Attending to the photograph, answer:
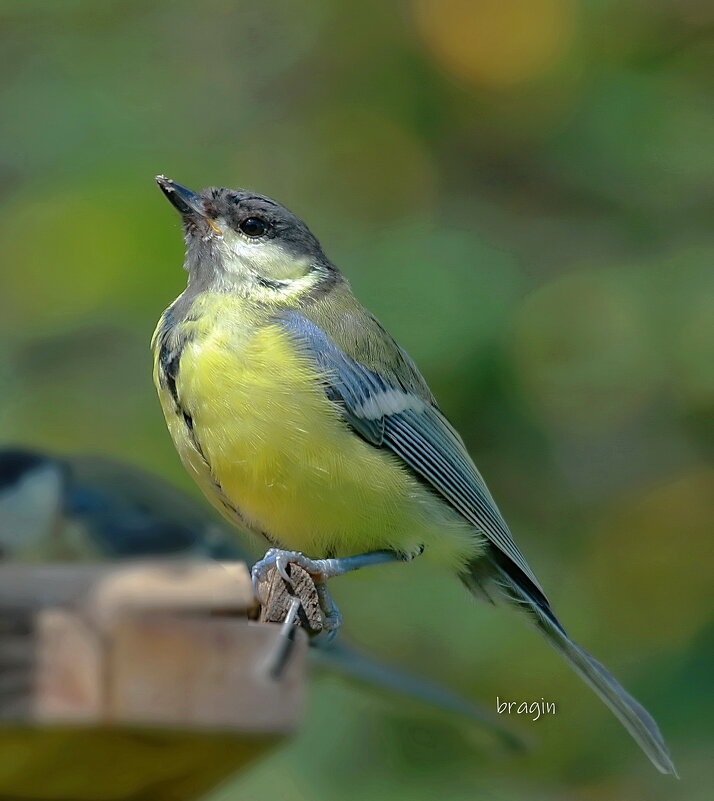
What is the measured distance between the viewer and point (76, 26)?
3.94 metres

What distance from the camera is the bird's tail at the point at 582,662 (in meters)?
2.59

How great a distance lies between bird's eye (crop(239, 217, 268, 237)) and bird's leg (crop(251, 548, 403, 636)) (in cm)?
75

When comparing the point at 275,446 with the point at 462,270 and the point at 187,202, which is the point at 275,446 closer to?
the point at 187,202

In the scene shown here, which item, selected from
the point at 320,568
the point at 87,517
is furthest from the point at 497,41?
the point at 87,517

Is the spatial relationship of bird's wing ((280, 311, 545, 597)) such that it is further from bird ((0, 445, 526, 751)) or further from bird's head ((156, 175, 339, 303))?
bird ((0, 445, 526, 751))

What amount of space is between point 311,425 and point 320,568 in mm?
324

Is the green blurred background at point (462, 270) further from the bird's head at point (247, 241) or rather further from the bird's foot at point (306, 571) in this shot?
the bird's foot at point (306, 571)

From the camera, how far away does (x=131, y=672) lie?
1110 millimetres

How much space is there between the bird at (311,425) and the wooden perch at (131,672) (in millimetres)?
712

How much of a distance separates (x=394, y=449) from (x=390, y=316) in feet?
2.59

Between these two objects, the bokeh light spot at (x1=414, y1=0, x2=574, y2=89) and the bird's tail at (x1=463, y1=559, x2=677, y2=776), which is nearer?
the bird's tail at (x1=463, y1=559, x2=677, y2=776)

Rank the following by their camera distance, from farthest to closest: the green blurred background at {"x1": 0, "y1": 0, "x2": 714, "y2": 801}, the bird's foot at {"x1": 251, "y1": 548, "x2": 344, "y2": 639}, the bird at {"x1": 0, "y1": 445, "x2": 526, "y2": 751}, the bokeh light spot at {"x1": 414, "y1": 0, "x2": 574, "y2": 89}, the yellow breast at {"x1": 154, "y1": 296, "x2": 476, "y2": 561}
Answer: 1. the bokeh light spot at {"x1": 414, "y1": 0, "x2": 574, "y2": 89}
2. the green blurred background at {"x1": 0, "y1": 0, "x2": 714, "y2": 801}
3. the yellow breast at {"x1": 154, "y1": 296, "x2": 476, "y2": 561}
4. the bird's foot at {"x1": 251, "y1": 548, "x2": 344, "y2": 639}
5. the bird at {"x1": 0, "y1": 445, "x2": 526, "y2": 751}

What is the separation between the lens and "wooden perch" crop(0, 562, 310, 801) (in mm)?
1084

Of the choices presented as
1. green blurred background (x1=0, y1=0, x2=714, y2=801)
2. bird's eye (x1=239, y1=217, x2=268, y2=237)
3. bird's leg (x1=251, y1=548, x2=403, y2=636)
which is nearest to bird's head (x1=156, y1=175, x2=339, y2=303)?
bird's eye (x1=239, y1=217, x2=268, y2=237)
